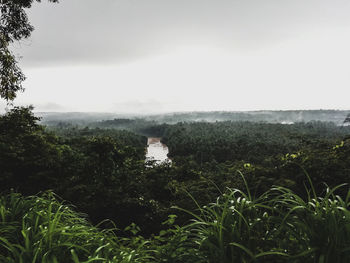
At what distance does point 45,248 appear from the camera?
1797 mm

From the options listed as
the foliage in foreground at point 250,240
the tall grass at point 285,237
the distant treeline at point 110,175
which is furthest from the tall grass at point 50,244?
the distant treeline at point 110,175

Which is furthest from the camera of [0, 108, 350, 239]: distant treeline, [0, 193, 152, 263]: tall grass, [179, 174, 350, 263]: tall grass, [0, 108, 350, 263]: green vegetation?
[0, 108, 350, 239]: distant treeline

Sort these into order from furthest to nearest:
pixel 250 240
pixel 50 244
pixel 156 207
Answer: pixel 156 207 → pixel 50 244 → pixel 250 240

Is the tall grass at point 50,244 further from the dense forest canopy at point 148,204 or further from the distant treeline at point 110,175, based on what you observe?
the distant treeline at point 110,175

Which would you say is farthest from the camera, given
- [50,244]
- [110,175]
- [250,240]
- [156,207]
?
[110,175]

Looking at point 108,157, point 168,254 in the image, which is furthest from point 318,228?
point 108,157

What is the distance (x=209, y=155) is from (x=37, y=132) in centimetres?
2575

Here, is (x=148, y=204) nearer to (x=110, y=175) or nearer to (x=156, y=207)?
(x=156, y=207)

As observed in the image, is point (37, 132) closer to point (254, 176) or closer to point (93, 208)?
point (93, 208)

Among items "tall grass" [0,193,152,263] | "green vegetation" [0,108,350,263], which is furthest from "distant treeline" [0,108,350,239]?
"tall grass" [0,193,152,263]

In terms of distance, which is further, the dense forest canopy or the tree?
the tree

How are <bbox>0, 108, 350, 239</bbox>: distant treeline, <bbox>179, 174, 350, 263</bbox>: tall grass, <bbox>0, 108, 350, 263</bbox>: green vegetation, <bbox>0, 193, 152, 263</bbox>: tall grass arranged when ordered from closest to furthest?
<bbox>179, 174, 350, 263</bbox>: tall grass
<bbox>0, 108, 350, 263</bbox>: green vegetation
<bbox>0, 193, 152, 263</bbox>: tall grass
<bbox>0, 108, 350, 239</bbox>: distant treeline

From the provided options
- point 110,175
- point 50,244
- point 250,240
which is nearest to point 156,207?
point 110,175

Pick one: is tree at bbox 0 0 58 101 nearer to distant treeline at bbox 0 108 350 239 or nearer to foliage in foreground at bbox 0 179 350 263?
distant treeline at bbox 0 108 350 239
